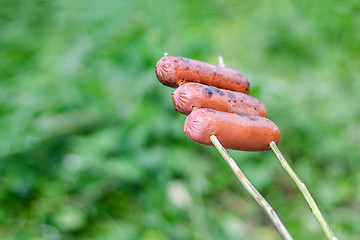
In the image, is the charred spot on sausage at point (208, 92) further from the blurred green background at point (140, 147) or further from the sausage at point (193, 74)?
the blurred green background at point (140, 147)

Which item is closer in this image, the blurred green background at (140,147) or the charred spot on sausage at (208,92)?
the charred spot on sausage at (208,92)

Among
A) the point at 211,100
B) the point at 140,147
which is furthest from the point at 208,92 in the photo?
the point at 140,147

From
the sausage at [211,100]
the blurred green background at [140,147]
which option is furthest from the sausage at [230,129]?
the blurred green background at [140,147]

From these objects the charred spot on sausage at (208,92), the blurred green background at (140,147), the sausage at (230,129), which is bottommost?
the blurred green background at (140,147)

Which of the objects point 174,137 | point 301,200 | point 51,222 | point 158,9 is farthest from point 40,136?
point 301,200

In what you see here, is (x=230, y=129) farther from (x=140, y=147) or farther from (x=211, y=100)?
(x=140, y=147)

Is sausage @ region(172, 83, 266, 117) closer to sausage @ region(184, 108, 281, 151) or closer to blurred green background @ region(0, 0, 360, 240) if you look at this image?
sausage @ region(184, 108, 281, 151)

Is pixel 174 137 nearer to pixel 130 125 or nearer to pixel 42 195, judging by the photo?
pixel 130 125
